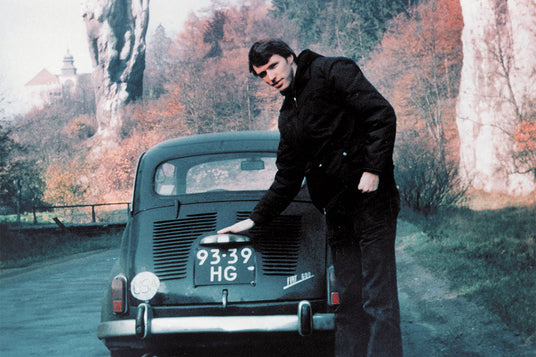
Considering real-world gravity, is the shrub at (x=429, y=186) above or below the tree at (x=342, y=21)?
below

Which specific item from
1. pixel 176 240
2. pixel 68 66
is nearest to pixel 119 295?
pixel 176 240

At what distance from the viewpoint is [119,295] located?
4.61 meters

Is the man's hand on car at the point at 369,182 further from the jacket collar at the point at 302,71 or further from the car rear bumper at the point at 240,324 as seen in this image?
the car rear bumper at the point at 240,324

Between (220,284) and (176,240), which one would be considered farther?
(176,240)

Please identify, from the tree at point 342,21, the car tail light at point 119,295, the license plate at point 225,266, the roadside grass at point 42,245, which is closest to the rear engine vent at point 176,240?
the license plate at point 225,266

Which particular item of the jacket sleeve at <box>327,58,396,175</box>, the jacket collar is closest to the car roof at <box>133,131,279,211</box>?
the jacket collar

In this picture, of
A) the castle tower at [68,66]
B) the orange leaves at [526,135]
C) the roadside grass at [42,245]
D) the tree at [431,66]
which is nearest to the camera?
the roadside grass at [42,245]

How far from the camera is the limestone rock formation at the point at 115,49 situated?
78438 mm

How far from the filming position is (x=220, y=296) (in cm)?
447

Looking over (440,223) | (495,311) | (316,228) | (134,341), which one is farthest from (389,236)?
(440,223)

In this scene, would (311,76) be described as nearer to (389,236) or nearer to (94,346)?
(389,236)

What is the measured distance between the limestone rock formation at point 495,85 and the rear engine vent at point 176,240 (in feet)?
75.2

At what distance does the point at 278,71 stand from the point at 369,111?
51 centimetres

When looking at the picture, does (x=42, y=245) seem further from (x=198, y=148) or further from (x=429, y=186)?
(x=198, y=148)
